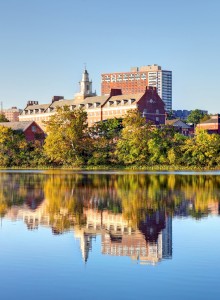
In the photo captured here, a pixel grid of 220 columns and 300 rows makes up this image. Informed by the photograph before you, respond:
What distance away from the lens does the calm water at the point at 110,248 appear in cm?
1709

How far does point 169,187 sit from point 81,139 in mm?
51109

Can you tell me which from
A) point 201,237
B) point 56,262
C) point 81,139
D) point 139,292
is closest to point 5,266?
point 56,262

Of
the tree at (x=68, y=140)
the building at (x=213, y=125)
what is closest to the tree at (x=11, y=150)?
the tree at (x=68, y=140)

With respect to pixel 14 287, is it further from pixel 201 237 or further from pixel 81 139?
pixel 81 139

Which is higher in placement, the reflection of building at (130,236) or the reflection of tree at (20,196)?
the reflection of building at (130,236)

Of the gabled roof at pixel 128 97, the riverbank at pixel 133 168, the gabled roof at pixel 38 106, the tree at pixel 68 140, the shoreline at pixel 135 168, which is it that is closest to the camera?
the shoreline at pixel 135 168

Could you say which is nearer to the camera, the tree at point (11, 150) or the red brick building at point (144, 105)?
the tree at point (11, 150)

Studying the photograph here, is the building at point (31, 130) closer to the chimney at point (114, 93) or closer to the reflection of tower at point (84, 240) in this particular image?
the chimney at point (114, 93)

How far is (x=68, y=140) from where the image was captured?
100250 mm

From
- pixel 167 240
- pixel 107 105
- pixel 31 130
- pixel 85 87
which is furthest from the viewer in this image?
pixel 85 87

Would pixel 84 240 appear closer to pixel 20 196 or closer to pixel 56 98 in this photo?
pixel 20 196

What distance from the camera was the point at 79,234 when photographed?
2577 centimetres

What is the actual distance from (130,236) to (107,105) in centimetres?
12648

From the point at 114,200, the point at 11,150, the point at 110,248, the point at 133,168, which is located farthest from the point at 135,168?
the point at 110,248
